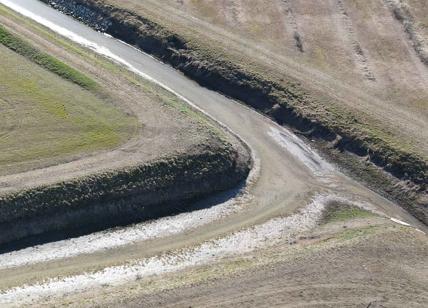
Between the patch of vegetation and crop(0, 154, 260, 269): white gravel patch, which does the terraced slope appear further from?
the patch of vegetation

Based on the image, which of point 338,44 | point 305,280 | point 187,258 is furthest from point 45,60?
point 305,280

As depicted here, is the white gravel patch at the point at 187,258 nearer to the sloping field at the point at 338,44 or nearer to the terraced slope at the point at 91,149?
the terraced slope at the point at 91,149

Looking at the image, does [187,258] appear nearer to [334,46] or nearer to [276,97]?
[276,97]

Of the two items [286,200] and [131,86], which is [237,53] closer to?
[131,86]

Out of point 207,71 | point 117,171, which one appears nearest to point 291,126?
point 207,71

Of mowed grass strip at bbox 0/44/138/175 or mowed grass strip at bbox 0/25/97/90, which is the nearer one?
mowed grass strip at bbox 0/44/138/175

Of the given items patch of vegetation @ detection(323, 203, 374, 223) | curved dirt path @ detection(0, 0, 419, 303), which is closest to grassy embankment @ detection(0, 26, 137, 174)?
curved dirt path @ detection(0, 0, 419, 303)
